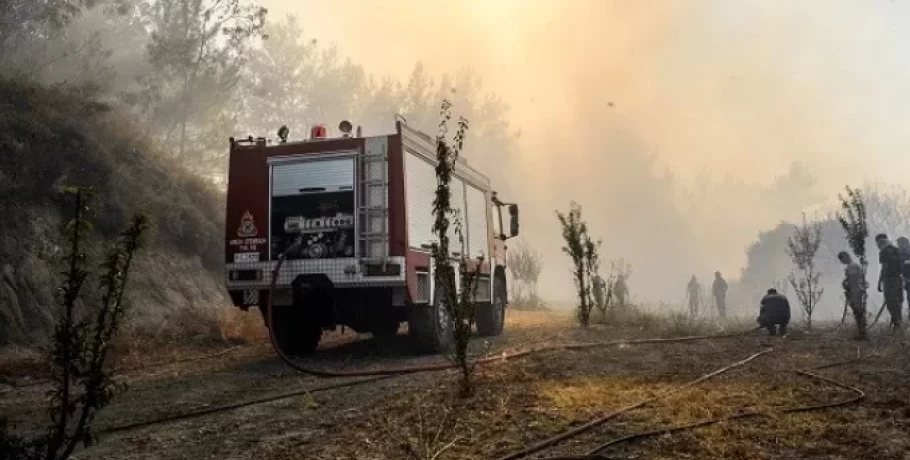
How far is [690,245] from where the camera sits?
141m

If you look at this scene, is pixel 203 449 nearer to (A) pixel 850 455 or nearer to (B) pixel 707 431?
(B) pixel 707 431

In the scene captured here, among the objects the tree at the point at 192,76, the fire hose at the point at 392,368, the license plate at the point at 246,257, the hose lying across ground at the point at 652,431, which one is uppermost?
the tree at the point at 192,76

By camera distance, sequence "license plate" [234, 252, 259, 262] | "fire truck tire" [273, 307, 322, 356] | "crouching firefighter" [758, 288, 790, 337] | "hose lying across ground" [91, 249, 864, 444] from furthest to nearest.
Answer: "crouching firefighter" [758, 288, 790, 337], "fire truck tire" [273, 307, 322, 356], "license plate" [234, 252, 259, 262], "hose lying across ground" [91, 249, 864, 444]

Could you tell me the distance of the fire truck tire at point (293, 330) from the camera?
1003 centimetres

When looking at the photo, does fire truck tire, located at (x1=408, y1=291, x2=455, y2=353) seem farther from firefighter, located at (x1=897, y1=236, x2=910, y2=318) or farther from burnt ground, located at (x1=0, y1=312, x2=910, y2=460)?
firefighter, located at (x1=897, y1=236, x2=910, y2=318)

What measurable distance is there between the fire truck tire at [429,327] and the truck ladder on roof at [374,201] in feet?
4.05

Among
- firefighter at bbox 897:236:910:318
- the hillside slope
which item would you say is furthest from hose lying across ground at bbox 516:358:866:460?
firefighter at bbox 897:236:910:318

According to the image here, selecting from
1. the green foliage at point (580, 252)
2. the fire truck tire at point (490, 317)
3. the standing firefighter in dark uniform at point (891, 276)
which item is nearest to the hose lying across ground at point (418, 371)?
the green foliage at point (580, 252)

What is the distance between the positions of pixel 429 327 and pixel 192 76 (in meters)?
21.4

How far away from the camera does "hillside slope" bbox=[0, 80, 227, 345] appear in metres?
11.4

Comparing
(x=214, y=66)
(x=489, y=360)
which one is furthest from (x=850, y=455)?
(x=214, y=66)

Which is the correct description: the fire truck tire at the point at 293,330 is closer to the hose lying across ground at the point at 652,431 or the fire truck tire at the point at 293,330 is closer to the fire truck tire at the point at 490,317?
the fire truck tire at the point at 490,317

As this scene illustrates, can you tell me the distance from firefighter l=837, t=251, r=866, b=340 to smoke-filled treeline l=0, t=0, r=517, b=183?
14.5 meters

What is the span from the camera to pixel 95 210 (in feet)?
36.2
